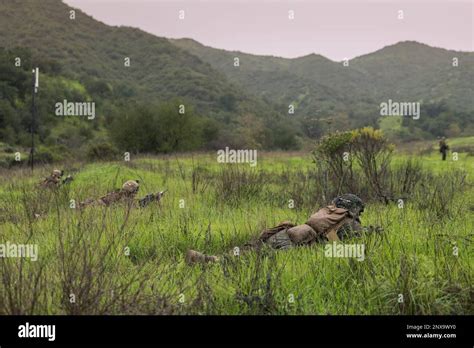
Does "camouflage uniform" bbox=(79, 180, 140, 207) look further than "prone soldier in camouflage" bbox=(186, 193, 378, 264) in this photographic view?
Yes

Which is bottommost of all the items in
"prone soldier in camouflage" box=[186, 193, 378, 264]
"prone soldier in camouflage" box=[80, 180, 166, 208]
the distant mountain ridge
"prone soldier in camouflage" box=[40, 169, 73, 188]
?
"prone soldier in camouflage" box=[186, 193, 378, 264]

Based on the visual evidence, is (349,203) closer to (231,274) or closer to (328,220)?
(328,220)

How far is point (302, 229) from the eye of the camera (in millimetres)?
4848

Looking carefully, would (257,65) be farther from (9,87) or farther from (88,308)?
(88,308)

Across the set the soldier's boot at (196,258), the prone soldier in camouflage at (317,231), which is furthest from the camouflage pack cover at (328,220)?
the soldier's boot at (196,258)

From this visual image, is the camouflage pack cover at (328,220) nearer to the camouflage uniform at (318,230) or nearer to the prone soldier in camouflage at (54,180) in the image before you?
the camouflage uniform at (318,230)

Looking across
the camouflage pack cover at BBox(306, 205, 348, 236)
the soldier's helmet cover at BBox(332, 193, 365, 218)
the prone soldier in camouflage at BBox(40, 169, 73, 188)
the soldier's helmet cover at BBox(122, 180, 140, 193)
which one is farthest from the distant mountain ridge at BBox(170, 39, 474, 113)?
the camouflage pack cover at BBox(306, 205, 348, 236)

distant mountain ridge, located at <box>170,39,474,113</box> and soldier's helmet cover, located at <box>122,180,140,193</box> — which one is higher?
distant mountain ridge, located at <box>170,39,474,113</box>

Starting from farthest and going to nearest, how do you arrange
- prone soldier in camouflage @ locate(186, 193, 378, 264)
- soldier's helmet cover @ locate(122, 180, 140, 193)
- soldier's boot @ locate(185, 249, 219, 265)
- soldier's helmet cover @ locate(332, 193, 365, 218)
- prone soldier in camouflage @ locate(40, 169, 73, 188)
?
prone soldier in camouflage @ locate(40, 169, 73, 188) < soldier's helmet cover @ locate(122, 180, 140, 193) < soldier's helmet cover @ locate(332, 193, 365, 218) < prone soldier in camouflage @ locate(186, 193, 378, 264) < soldier's boot @ locate(185, 249, 219, 265)

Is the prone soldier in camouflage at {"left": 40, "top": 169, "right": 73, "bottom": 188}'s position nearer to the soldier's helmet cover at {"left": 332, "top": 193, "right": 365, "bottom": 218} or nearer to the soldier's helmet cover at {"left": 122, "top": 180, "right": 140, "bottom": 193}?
the soldier's helmet cover at {"left": 122, "top": 180, "right": 140, "bottom": 193}

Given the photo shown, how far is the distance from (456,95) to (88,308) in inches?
5045

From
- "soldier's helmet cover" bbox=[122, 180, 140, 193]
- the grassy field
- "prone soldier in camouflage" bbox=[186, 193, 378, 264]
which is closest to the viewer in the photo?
the grassy field

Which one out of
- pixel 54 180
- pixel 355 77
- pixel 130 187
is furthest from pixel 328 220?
pixel 355 77
